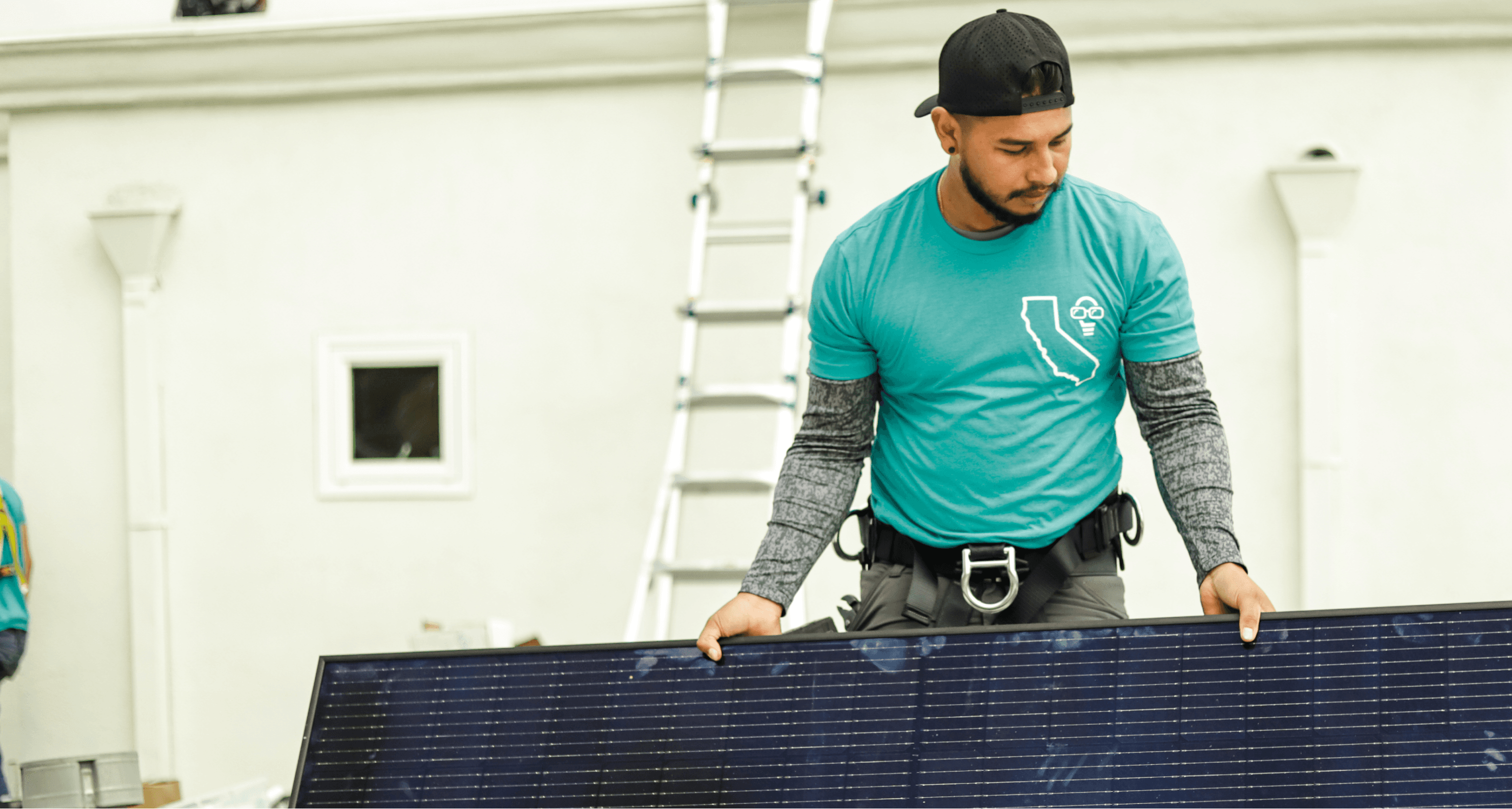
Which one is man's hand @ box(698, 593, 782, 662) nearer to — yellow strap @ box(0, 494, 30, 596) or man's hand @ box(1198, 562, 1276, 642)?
man's hand @ box(1198, 562, 1276, 642)

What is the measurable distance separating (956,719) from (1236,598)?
1.38 feet

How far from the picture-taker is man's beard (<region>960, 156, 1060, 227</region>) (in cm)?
191

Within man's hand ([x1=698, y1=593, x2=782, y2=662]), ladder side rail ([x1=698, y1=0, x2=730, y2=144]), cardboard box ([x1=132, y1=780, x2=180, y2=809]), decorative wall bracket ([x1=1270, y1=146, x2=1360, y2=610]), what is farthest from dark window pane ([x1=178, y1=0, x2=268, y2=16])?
man's hand ([x1=698, y1=593, x2=782, y2=662])

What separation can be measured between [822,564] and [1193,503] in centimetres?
262

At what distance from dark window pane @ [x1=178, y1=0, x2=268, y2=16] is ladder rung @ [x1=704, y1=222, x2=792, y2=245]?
6.46 ft

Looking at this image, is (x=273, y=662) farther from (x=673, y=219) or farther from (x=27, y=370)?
(x=673, y=219)

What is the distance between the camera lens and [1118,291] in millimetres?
1964

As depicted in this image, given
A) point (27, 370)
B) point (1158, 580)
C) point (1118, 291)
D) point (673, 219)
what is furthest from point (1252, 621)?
point (27, 370)

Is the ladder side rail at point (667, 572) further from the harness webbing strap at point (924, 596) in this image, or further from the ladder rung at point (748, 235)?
the harness webbing strap at point (924, 596)

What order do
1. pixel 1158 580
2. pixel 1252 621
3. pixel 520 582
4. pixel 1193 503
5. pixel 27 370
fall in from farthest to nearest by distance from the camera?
1. pixel 27 370
2. pixel 520 582
3. pixel 1158 580
4. pixel 1193 503
5. pixel 1252 621

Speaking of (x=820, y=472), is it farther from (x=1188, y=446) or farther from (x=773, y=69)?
(x=773, y=69)

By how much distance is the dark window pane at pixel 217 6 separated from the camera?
473 cm

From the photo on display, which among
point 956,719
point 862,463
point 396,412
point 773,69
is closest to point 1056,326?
point 862,463

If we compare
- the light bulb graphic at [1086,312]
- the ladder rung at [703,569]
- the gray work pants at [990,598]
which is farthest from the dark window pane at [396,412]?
the light bulb graphic at [1086,312]
